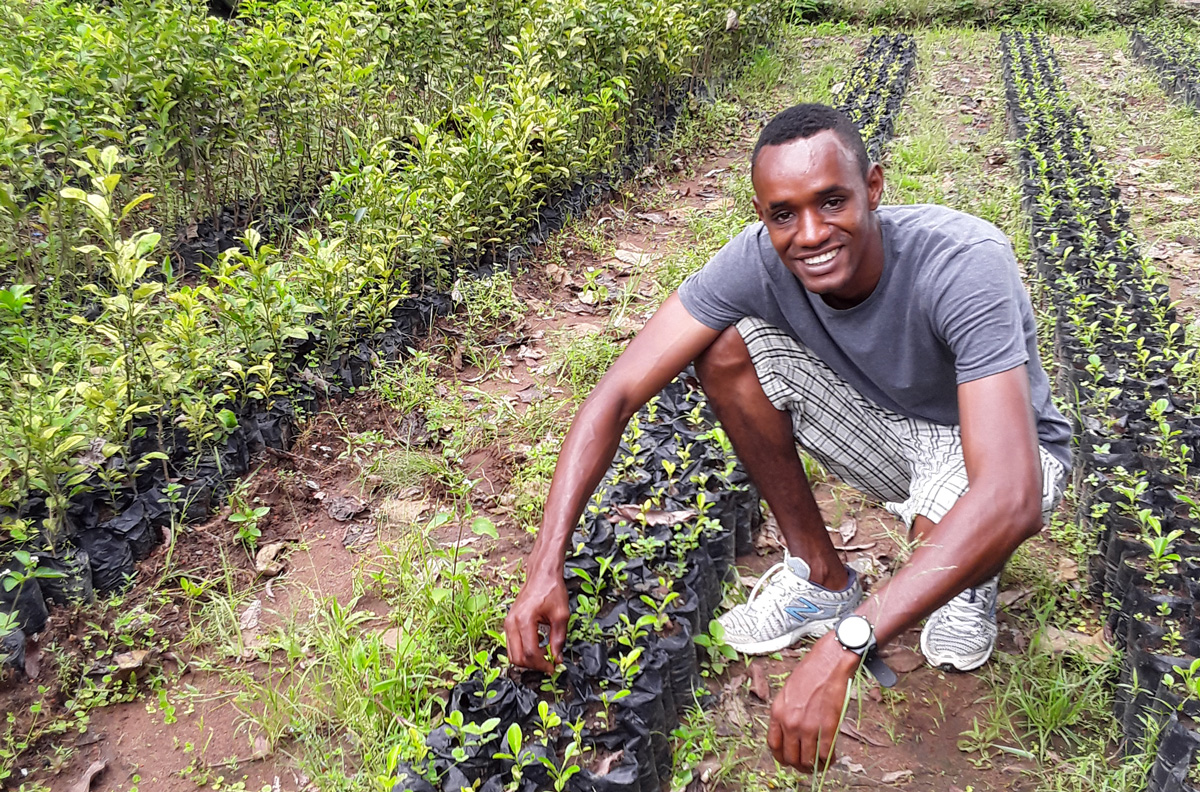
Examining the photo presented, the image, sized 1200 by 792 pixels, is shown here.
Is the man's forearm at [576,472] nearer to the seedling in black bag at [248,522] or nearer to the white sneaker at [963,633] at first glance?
the white sneaker at [963,633]

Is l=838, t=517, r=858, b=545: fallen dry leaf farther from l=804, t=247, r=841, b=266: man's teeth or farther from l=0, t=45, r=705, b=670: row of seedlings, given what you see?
l=0, t=45, r=705, b=670: row of seedlings

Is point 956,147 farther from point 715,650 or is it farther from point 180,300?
point 180,300

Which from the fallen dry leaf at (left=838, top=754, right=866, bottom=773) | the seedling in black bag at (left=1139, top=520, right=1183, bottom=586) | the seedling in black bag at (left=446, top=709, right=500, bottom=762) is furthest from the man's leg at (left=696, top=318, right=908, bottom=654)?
the seedling in black bag at (left=446, top=709, right=500, bottom=762)

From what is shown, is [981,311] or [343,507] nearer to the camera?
[981,311]

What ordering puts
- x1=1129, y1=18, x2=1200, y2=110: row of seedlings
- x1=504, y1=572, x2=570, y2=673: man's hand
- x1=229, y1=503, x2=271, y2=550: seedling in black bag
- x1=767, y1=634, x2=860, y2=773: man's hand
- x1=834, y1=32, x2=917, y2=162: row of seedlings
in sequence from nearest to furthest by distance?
x1=767, y1=634, x2=860, y2=773: man's hand < x1=504, y1=572, x2=570, y2=673: man's hand < x1=229, y1=503, x2=271, y2=550: seedling in black bag < x1=834, y1=32, x2=917, y2=162: row of seedlings < x1=1129, y1=18, x2=1200, y2=110: row of seedlings

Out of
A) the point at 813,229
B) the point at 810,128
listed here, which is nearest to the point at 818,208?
the point at 813,229

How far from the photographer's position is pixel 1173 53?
34.2 feet

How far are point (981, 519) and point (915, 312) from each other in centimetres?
61

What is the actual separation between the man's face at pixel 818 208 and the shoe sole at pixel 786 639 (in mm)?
1074

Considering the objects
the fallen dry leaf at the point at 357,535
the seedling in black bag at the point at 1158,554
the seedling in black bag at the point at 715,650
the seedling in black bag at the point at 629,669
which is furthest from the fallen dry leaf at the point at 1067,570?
the fallen dry leaf at the point at 357,535

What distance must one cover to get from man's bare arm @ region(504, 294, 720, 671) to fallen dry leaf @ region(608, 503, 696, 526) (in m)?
0.51

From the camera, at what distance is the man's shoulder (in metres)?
2.14

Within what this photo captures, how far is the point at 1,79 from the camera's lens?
398cm

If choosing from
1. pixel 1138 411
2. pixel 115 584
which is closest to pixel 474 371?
pixel 115 584
